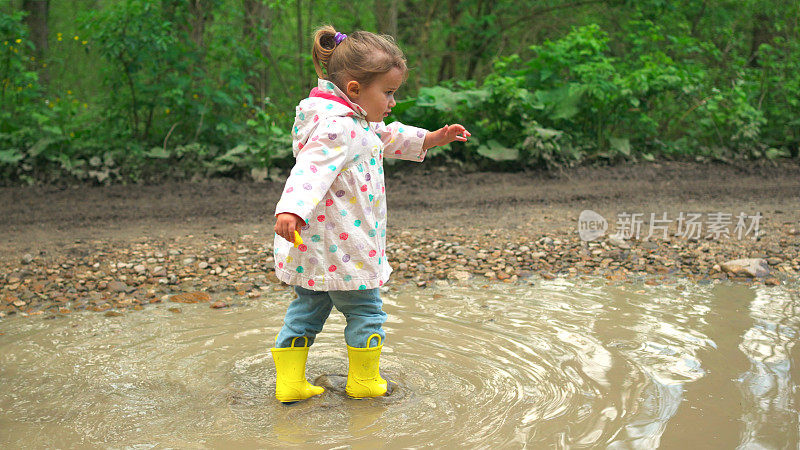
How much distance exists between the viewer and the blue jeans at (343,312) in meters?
2.57

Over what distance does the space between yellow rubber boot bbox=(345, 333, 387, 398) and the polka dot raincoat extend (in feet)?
0.93

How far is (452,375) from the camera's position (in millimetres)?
2842

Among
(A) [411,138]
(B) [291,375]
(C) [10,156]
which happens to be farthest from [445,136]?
(C) [10,156]

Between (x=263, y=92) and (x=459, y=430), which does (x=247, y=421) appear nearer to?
(x=459, y=430)

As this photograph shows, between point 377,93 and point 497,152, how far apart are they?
5610 mm

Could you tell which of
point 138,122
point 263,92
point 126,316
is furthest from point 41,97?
point 126,316

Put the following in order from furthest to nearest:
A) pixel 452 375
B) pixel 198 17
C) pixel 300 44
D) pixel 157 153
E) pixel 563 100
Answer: pixel 300 44
pixel 198 17
pixel 563 100
pixel 157 153
pixel 452 375

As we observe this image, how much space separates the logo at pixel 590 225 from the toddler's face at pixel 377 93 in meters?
2.93

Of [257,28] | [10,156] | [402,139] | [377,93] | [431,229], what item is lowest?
[431,229]

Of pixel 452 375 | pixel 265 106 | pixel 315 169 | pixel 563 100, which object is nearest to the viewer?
pixel 315 169

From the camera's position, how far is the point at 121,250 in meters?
4.82

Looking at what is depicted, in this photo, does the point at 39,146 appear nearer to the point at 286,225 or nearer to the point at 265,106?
the point at 265,106

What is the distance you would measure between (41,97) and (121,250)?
463 cm

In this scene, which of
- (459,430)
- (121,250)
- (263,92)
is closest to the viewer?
(459,430)
